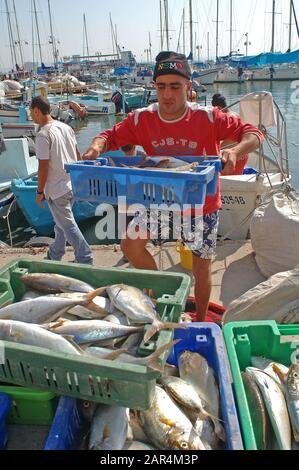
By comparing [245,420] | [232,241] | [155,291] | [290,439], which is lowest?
[232,241]

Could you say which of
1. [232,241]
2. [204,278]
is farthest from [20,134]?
[204,278]

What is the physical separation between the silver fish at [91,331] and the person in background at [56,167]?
9.87ft

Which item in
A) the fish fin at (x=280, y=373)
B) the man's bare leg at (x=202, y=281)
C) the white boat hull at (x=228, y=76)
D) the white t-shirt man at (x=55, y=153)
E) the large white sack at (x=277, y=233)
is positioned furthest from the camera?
the white boat hull at (x=228, y=76)

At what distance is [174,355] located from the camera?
2.10 m

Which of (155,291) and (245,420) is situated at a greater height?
(155,291)

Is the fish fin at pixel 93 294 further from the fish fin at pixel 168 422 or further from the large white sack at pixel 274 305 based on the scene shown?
the large white sack at pixel 274 305

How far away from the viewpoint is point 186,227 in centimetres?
298

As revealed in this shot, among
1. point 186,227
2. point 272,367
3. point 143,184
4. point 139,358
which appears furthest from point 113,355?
point 186,227

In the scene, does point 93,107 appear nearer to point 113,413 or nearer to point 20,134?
point 20,134

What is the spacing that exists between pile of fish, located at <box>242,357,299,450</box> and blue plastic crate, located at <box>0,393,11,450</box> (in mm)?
1105

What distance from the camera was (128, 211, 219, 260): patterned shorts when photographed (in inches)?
117

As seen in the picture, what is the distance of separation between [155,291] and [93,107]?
95.7 ft

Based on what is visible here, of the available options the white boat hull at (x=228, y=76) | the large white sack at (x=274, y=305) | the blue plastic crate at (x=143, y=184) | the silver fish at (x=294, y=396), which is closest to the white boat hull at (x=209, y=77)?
the white boat hull at (x=228, y=76)

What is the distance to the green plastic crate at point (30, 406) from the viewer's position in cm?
168
